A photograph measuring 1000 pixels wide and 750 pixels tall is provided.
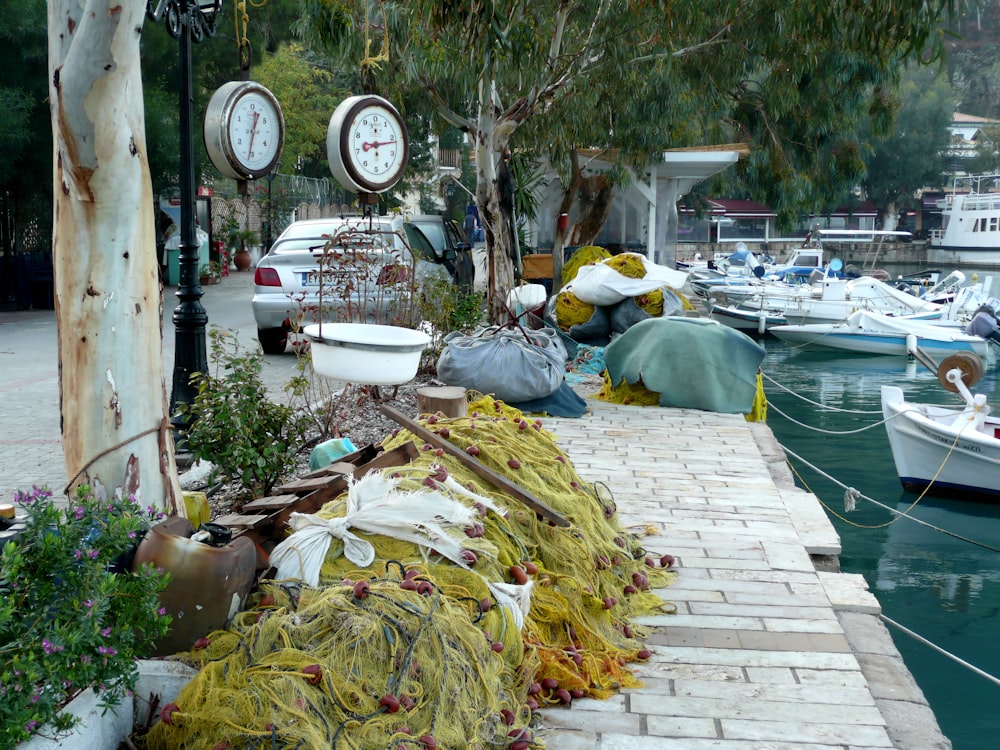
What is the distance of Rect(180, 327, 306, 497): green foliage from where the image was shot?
19.3 feet

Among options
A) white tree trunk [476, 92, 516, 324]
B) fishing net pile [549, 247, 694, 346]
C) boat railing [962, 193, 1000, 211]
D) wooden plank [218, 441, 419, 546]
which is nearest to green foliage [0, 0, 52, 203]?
white tree trunk [476, 92, 516, 324]

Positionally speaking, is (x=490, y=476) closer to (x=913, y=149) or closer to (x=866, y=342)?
(x=866, y=342)

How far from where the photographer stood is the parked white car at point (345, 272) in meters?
9.31

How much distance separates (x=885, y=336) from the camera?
26625 millimetres

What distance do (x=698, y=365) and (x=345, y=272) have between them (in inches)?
155

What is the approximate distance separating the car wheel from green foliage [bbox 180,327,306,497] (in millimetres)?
6803

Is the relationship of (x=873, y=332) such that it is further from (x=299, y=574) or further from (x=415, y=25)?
(x=299, y=574)

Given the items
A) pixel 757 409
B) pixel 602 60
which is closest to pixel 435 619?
pixel 757 409

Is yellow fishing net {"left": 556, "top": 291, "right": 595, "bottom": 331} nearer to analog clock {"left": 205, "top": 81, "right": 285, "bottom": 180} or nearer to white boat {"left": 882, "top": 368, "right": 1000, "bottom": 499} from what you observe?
white boat {"left": 882, "top": 368, "right": 1000, "bottom": 499}

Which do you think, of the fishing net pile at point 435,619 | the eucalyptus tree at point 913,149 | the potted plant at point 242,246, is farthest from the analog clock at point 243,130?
A: the eucalyptus tree at point 913,149

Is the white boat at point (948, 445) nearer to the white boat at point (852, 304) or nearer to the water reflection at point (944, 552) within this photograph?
the water reflection at point (944, 552)

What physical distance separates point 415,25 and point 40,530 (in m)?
8.59

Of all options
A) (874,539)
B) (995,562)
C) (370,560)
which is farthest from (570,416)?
(370,560)

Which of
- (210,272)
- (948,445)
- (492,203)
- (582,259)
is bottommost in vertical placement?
(948,445)
